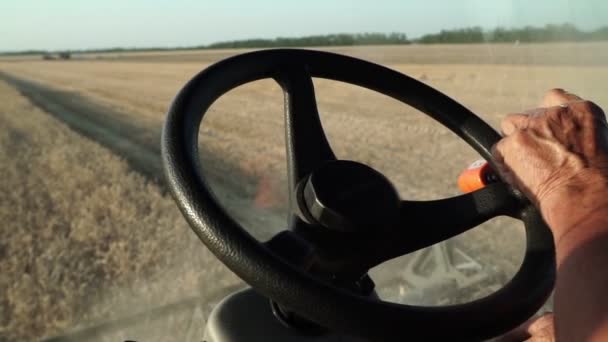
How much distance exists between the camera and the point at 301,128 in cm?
125

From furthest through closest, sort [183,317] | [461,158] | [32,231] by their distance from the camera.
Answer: [461,158] → [32,231] → [183,317]

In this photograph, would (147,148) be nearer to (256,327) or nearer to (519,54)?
(519,54)

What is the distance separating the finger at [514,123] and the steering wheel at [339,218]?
160 millimetres

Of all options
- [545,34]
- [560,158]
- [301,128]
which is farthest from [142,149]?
[560,158]

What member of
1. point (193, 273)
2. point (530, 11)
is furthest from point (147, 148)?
point (530, 11)

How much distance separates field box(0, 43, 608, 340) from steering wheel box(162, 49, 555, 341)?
2.54ft

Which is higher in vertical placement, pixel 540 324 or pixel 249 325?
pixel 249 325

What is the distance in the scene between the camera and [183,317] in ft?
7.30

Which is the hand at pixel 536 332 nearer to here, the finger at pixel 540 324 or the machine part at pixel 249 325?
the finger at pixel 540 324

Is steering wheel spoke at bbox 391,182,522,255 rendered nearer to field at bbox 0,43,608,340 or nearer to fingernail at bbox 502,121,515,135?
fingernail at bbox 502,121,515,135

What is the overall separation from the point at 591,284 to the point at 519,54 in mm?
2123

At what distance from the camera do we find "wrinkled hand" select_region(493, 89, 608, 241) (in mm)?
862

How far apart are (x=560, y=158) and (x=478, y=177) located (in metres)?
0.28

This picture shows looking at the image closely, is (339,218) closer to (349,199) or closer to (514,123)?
(349,199)
